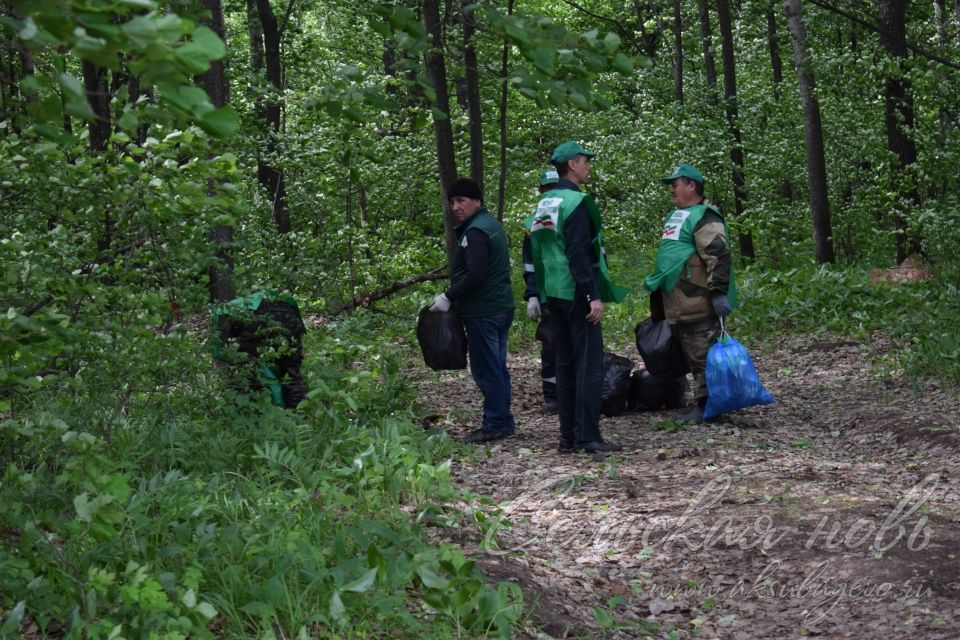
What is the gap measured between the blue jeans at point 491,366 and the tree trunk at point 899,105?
6.06 metres

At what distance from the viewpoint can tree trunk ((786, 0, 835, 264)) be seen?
15.7 meters

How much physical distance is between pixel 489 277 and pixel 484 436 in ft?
4.05

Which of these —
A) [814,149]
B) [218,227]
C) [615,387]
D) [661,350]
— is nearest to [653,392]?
[615,387]

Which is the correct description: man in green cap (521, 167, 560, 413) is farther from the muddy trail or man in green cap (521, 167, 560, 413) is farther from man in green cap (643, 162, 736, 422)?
man in green cap (643, 162, 736, 422)

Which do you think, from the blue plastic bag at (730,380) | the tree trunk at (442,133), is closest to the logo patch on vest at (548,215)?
the blue plastic bag at (730,380)

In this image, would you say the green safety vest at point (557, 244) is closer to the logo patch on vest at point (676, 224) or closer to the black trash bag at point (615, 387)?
the logo patch on vest at point (676, 224)

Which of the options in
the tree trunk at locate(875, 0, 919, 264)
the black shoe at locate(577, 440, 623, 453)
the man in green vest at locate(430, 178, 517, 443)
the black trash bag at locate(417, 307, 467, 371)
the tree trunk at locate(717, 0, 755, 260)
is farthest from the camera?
the tree trunk at locate(717, 0, 755, 260)

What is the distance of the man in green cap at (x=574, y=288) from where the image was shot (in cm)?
735

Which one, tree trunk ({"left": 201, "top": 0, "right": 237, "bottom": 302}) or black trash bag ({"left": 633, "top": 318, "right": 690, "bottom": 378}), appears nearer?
tree trunk ({"left": 201, "top": 0, "right": 237, "bottom": 302})

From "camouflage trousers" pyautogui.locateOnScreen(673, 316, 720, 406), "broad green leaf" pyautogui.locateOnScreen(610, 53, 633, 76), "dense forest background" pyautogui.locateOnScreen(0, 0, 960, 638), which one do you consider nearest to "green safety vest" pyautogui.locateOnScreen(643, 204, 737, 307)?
"camouflage trousers" pyautogui.locateOnScreen(673, 316, 720, 406)

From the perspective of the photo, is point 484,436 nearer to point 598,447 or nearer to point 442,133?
point 598,447

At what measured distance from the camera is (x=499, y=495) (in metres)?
6.53

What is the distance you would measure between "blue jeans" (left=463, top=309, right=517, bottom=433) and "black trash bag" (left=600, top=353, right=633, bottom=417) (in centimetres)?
119

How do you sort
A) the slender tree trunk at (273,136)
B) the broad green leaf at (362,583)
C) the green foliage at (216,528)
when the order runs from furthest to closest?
the slender tree trunk at (273,136)
the broad green leaf at (362,583)
the green foliage at (216,528)
